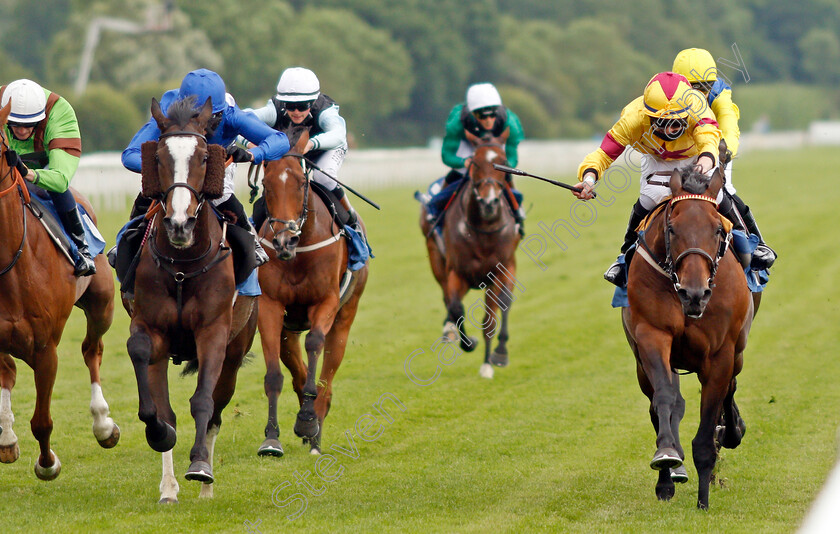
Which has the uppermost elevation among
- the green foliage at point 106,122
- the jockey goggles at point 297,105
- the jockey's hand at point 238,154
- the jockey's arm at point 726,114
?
the jockey's arm at point 726,114

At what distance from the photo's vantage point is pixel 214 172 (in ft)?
19.5

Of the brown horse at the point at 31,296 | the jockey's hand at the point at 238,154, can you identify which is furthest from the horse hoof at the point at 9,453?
the jockey's hand at the point at 238,154

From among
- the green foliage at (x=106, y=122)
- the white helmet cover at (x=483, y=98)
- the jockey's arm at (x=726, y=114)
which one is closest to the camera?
the jockey's arm at (x=726, y=114)

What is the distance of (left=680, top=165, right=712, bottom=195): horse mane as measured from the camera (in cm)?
630

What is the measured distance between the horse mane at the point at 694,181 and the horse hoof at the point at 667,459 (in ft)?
4.61

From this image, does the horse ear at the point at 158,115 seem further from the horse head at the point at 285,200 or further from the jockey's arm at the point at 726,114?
the jockey's arm at the point at 726,114

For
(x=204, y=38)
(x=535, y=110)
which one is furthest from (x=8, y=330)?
(x=535, y=110)

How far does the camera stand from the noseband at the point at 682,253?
6.07 metres

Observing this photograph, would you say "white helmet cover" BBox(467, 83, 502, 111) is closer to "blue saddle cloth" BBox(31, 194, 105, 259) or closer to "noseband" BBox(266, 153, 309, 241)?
"noseband" BBox(266, 153, 309, 241)

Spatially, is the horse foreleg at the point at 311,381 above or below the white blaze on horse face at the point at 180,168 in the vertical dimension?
below

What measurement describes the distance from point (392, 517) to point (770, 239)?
53.0ft

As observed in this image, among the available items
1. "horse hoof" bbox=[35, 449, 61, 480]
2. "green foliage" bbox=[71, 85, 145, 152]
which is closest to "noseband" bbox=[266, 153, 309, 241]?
"horse hoof" bbox=[35, 449, 61, 480]

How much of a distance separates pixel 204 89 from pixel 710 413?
3328mm

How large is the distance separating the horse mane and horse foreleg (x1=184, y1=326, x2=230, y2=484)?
8.69ft
